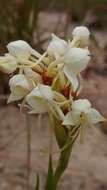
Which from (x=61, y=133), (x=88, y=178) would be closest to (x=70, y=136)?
(x=61, y=133)

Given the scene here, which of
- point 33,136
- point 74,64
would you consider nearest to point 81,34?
point 74,64

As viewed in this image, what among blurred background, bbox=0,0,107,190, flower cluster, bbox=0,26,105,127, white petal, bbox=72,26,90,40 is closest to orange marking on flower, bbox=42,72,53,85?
flower cluster, bbox=0,26,105,127

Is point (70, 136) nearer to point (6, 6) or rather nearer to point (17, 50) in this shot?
point (17, 50)

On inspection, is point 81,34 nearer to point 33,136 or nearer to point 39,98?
point 39,98

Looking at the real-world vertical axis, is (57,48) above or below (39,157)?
above

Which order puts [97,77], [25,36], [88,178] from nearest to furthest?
1. [88,178]
2. [25,36]
3. [97,77]

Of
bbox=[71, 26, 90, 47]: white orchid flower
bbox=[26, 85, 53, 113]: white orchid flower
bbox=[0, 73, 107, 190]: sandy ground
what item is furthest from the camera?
bbox=[0, 73, 107, 190]: sandy ground

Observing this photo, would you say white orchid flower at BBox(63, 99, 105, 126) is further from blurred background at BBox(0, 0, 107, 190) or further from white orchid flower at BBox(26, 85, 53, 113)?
blurred background at BBox(0, 0, 107, 190)

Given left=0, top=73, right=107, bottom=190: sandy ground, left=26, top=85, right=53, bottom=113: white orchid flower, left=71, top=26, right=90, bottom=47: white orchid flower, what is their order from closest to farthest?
left=26, top=85, right=53, bottom=113: white orchid flower < left=71, top=26, right=90, bottom=47: white orchid flower < left=0, top=73, right=107, bottom=190: sandy ground
